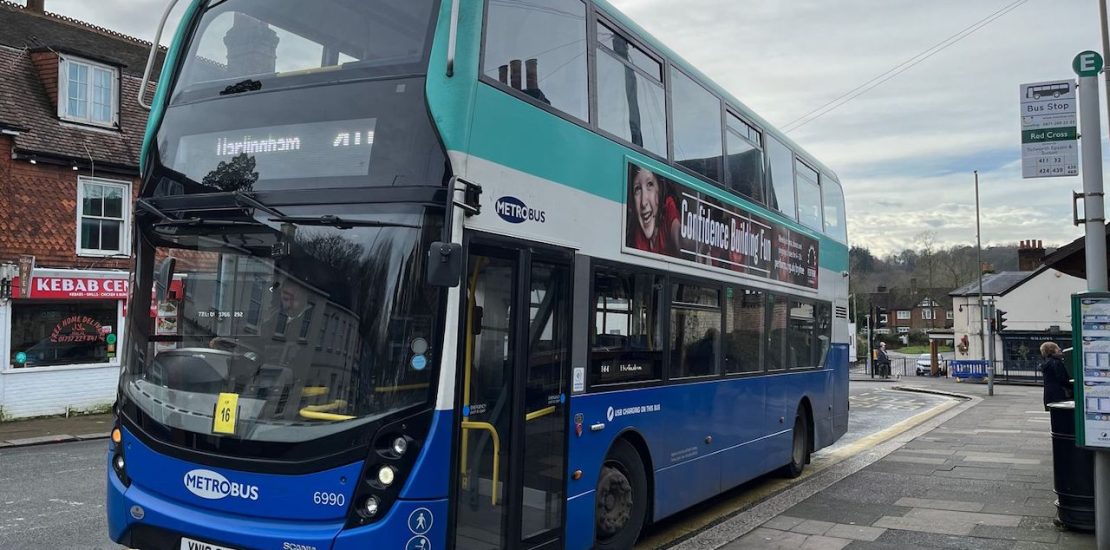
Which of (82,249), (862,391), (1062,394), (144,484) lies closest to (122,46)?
(82,249)

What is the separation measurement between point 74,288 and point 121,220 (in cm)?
203

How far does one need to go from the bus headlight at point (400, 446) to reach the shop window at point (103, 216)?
1660 cm

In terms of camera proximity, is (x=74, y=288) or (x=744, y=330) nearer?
(x=744, y=330)

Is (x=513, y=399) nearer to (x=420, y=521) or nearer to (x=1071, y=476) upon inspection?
(x=420, y=521)

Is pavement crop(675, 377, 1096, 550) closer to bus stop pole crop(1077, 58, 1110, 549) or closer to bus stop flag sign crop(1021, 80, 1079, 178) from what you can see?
bus stop pole crop(1077, 58, 1110, 549)

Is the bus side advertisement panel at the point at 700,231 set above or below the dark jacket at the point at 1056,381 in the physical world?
above

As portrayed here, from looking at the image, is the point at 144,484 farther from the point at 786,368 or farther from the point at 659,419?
the point at 786,368

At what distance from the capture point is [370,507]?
4375mm

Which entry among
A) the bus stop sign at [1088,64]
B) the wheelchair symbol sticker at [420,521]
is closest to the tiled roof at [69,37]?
the wheelchair symbol sticker at [420,521]

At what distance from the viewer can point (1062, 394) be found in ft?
39.4

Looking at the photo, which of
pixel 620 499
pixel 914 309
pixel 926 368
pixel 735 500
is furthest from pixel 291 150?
pixel 914 309

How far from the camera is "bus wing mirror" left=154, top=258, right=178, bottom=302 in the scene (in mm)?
5145

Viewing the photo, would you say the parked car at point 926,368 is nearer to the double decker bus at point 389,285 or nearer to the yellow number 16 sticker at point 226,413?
the double decker bus at point 389,285

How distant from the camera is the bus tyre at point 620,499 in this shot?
638 centimetres
